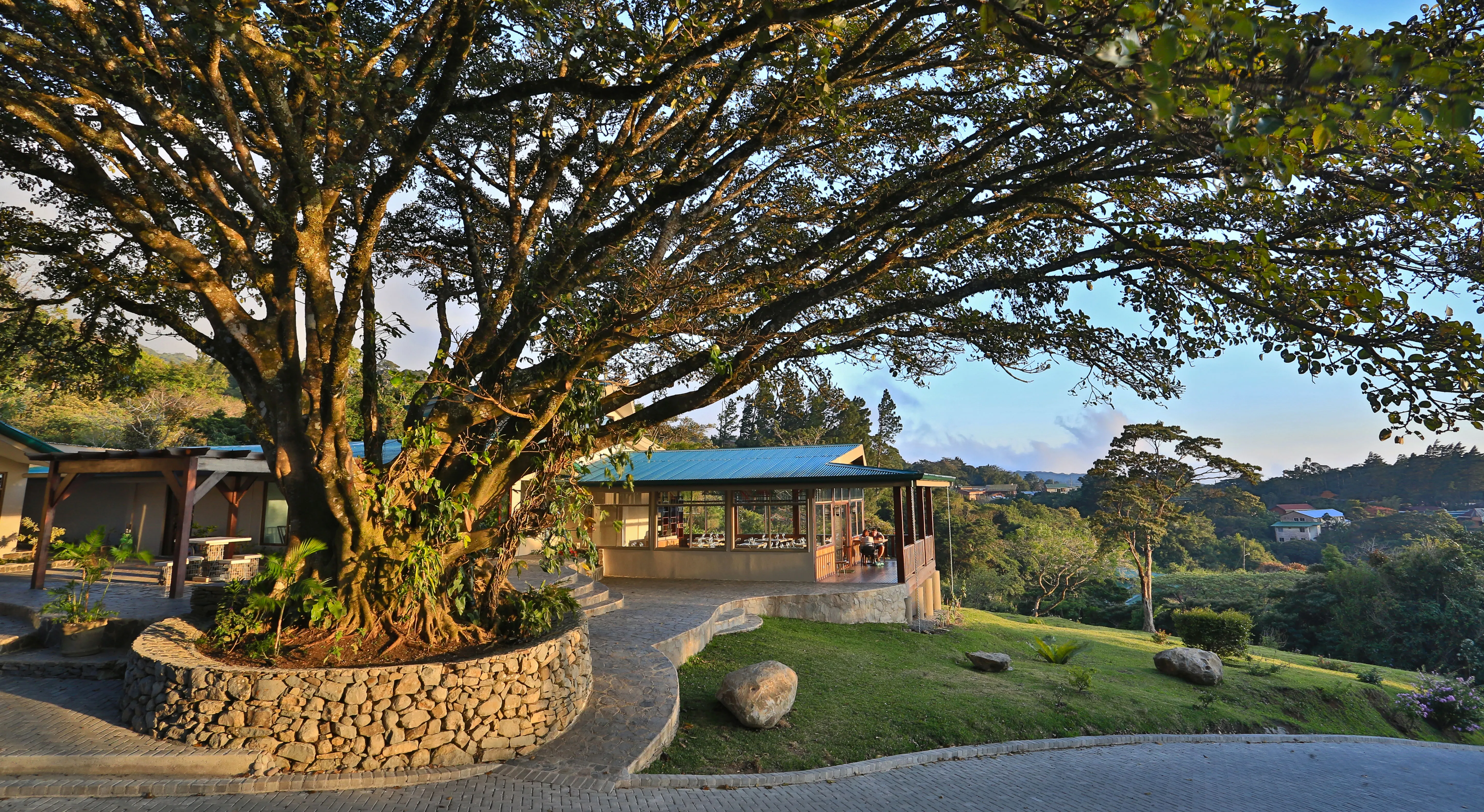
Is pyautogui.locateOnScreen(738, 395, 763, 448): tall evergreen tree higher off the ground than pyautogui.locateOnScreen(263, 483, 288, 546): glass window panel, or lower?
higher

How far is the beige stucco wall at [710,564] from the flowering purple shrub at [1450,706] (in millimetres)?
10253

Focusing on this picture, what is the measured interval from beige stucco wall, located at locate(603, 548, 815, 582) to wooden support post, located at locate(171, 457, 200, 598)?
295 inches

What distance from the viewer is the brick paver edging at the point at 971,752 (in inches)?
225

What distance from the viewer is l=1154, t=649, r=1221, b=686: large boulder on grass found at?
36.7ft

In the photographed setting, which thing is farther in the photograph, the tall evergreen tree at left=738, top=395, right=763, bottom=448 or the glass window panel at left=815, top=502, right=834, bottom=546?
the tall evergreen tree at left=738, top=395, right=763, bottom=448

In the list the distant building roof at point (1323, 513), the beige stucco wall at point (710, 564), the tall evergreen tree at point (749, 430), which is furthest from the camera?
the distant building roof at point (1323, 513)

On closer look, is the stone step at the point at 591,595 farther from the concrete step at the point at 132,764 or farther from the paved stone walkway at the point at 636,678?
the concrete step at the point at 132,764

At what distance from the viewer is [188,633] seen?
21.5ft

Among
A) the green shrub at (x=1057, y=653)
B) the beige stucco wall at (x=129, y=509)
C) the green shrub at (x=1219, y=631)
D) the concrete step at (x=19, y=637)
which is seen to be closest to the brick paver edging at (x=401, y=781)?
the concrete step at (x=19, y=637)

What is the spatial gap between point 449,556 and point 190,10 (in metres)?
4.52

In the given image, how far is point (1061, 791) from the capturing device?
20.9ft

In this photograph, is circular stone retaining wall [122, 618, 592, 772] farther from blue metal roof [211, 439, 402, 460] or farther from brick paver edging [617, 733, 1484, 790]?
blue metal roof [211, 439, 402, 460]

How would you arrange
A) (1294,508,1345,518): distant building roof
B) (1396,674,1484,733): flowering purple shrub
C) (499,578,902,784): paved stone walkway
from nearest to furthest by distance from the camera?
(499,578,902,784): paved stone walkway
(1396,674,1484,733): flowering purple shrub
(1294,508,1345,518): distant building roof

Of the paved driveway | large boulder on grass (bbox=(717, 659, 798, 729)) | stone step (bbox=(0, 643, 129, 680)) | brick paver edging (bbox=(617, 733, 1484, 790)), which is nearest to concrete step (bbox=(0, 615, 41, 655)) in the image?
stone step (bbox=(0, 643, 129, 680))
